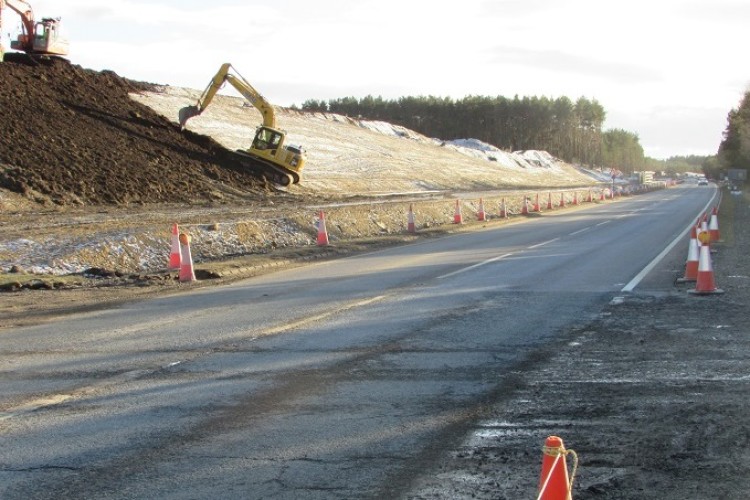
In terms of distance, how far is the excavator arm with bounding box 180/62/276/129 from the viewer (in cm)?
3681

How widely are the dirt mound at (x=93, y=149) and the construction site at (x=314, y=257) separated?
0.10 m

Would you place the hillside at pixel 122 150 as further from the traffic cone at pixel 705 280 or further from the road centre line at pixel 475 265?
the traffic cone at pixel 705 280

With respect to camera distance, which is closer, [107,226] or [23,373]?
[23,373]

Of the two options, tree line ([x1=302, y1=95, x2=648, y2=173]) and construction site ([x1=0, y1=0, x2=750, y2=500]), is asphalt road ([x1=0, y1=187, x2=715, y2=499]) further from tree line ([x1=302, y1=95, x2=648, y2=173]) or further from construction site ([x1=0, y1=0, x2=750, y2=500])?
tree line ([x1=302, y1=95, x2=648, y2=173])

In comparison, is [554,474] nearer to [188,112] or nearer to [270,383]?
[270,383]

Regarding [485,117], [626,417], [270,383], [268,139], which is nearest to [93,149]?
[268,139]

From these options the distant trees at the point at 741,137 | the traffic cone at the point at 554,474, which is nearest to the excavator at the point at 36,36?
the traffic cone at the point at 554,474

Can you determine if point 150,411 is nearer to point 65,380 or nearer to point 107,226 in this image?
point 65,380

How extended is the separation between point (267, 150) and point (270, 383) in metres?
32.3

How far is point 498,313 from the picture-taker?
11.7 metres

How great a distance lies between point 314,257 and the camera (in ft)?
70.0

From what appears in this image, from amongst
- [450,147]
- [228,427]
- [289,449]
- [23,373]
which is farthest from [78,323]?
[450,147]

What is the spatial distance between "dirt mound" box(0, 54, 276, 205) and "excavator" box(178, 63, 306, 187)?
882 millimetres

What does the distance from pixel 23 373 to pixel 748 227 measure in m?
29.1
